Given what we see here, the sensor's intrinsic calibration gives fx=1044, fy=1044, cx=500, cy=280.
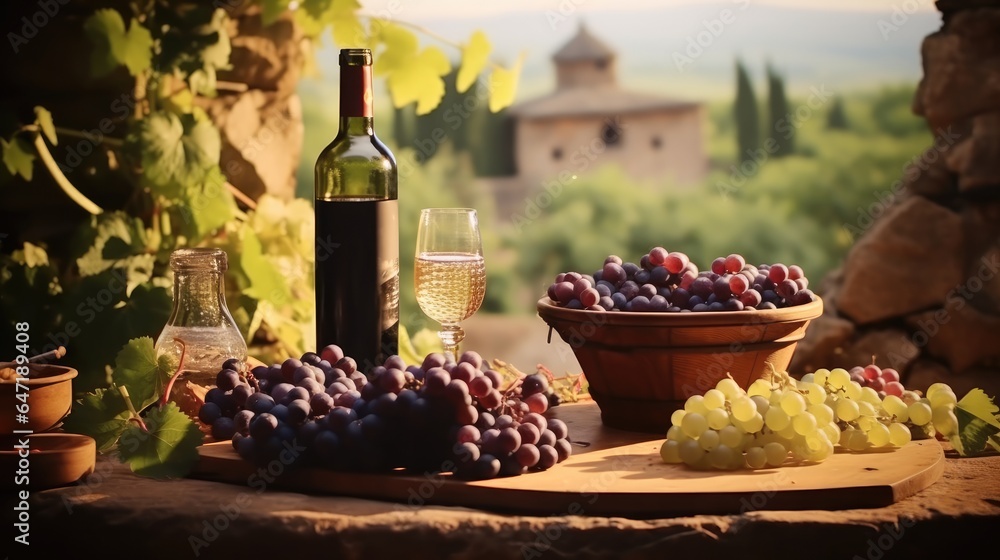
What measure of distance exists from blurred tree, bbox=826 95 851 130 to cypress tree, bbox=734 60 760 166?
4.13 ft

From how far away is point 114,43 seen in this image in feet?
7.78

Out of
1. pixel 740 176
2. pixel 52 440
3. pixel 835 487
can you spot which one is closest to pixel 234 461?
pixel 52 440

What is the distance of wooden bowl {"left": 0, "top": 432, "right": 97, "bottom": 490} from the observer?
1.38 m

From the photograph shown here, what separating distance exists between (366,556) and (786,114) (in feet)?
51.2

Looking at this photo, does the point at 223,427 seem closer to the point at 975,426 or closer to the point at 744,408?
the point at 744,408

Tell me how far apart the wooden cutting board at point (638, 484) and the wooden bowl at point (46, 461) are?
0.15 metres

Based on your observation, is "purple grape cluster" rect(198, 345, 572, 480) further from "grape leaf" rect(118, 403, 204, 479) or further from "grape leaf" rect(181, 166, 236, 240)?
"grape leaf" rect(181, 166, 236, 240)

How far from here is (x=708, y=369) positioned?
1566mm

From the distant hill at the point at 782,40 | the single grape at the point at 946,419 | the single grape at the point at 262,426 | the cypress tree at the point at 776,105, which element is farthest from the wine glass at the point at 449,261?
the cypress tree at the point at 776,105

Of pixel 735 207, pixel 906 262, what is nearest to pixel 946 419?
pixel 906 262

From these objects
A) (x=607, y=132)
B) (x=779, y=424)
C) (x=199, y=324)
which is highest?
(x=607, y=132)

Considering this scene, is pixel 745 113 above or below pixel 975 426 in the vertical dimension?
above

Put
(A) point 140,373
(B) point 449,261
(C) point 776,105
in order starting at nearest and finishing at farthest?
(A) point 140,373
(B) point 449,261
(C) point 776,105

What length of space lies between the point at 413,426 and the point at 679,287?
49cm
